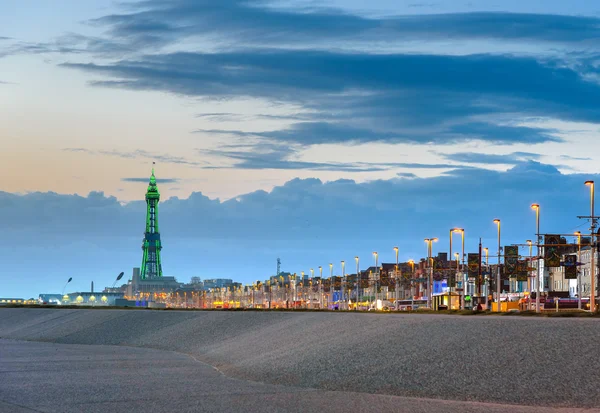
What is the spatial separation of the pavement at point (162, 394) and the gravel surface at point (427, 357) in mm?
1481

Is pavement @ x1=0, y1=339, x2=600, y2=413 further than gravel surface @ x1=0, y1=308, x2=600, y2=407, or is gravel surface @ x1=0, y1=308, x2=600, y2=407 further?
gravel surface @ x1=0, y1=308, x2=600, y2=407

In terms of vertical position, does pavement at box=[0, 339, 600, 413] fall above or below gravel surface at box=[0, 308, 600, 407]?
below

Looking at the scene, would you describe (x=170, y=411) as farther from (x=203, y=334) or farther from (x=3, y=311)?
(x=3, y=311)

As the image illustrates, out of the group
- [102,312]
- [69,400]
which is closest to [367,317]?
[69,400]

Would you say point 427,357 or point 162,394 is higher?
point 427,357

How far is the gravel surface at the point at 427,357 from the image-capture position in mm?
32188

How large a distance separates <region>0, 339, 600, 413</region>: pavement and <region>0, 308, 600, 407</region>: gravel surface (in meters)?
1.48

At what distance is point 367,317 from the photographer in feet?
189

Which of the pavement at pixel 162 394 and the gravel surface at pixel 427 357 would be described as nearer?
the pavement at pixel 162 394

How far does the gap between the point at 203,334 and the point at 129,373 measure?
24.2m

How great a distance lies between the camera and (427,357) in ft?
125

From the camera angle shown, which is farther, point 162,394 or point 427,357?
point 427,357

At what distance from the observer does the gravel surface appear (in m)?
32.2

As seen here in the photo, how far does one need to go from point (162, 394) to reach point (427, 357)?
1044cm
